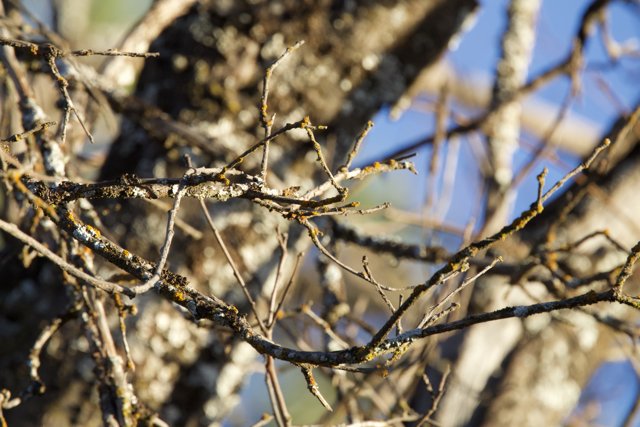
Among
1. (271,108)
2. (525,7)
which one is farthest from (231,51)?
(525,7)

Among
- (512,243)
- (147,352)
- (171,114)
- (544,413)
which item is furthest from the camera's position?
(544,413)

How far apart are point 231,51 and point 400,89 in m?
0.50

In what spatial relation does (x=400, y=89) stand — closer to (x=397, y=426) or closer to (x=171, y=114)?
(x=171, y=114)

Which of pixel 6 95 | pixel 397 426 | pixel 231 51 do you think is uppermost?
pixel 231 51

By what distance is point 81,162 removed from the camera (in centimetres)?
204

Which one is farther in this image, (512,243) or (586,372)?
(586,372)

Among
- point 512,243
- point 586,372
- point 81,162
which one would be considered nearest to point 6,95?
point 81,162

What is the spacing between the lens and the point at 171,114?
1954mm

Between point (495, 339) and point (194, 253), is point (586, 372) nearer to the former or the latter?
point (495, 339)

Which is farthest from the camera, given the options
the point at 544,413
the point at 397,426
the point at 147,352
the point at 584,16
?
the point at 544,413

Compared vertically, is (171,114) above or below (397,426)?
above

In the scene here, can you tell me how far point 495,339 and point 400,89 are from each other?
0.85 m

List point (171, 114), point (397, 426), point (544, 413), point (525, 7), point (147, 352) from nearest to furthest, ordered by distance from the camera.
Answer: point (397, 426), point (147, 352), point (171, 114), point (544, 413), point (525, 7)

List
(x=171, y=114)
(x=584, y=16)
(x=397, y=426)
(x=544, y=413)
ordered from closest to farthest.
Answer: (x=397, y=426), (x=171, y=114), (x=584, y=16), (x=544, y=413)
